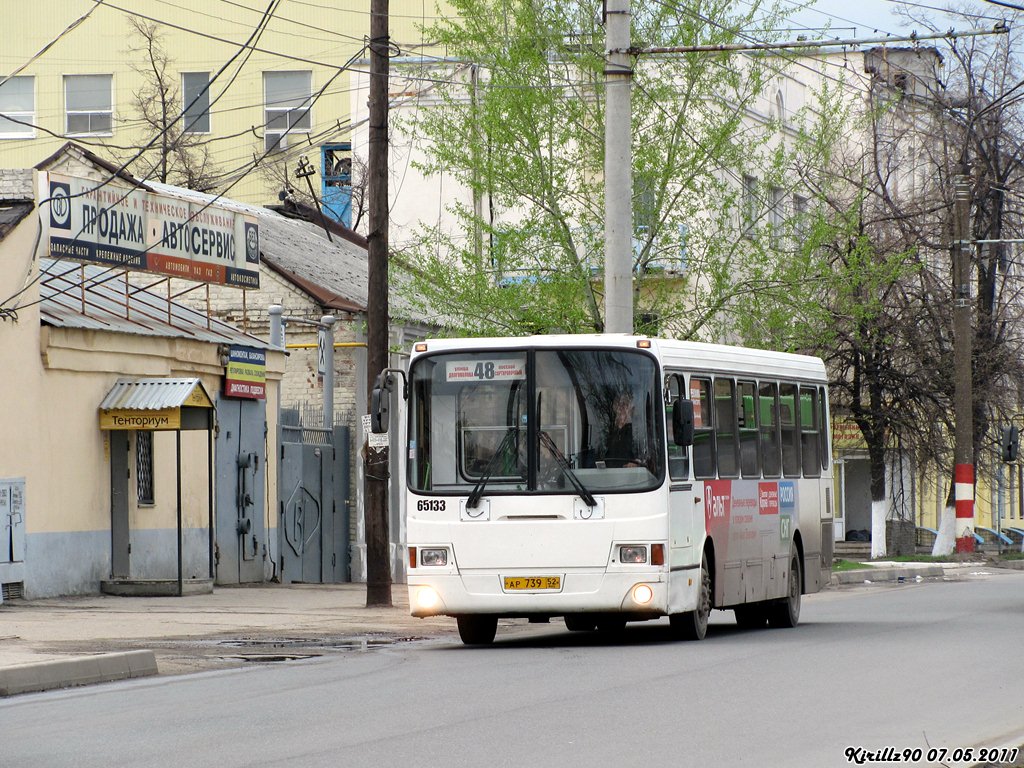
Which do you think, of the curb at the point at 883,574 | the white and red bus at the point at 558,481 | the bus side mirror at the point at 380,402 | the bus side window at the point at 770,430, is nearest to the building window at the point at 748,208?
the curb at the point at 883,574

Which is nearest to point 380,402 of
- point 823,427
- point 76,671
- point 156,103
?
point 76,671

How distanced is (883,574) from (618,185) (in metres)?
14.4

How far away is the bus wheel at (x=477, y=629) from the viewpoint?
16984 mm

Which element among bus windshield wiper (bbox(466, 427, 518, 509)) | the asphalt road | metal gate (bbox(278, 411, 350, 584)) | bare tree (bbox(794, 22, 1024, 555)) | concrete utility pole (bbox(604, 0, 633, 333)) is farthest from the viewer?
bare tree (bbox(794, 22, 1024, 555))

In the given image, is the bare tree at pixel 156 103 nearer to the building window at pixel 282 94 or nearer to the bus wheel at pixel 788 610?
the building window at pixel 282 94

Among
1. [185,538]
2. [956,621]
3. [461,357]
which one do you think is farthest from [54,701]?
[185,538]

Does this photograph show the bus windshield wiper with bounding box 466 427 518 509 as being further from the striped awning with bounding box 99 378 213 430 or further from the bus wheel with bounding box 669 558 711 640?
the striped awning with bounding box 99 378 213 430

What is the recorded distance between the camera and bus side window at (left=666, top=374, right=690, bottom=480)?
16.2 metres

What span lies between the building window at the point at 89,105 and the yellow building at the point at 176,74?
0.11 ft

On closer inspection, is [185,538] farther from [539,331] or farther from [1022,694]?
[1022,694]

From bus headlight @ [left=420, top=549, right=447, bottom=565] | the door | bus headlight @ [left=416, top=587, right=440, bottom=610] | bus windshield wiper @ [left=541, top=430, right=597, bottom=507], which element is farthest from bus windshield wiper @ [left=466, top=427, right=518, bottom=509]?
the door

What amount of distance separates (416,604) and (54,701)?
437 cm

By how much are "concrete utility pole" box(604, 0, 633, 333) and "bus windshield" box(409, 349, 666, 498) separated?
5729 millimetres

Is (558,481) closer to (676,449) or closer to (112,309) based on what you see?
(676,449)
